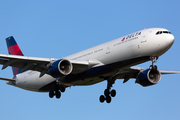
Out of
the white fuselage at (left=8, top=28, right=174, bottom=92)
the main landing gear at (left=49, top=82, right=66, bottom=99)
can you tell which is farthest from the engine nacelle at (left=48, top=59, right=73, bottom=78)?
the main landing gear at (left=49, top=82, right=66, bottom=99)

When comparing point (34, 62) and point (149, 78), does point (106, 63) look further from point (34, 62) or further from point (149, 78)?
point (34, 62)

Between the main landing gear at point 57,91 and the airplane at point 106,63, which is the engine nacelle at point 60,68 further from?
the main landing gear at point 57,91

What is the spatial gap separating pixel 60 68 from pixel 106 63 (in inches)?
162

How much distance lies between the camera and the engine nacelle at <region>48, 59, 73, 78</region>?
2862 cm

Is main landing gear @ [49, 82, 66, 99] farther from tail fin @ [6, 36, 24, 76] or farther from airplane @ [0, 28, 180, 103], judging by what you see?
tail fin @ [6, 36, 24, 76]

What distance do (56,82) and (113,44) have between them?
799 centimetres

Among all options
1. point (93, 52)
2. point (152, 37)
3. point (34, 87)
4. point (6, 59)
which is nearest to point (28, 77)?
point (34, 87)

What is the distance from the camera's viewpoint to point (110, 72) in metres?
30.0

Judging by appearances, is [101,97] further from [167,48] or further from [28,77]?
[167,48]

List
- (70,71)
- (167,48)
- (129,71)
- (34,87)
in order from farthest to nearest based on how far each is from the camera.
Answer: (34,87) < (129,71) < (70,71) < (167,48)

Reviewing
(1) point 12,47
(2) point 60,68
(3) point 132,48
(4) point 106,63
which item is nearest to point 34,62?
(2) point 60,68

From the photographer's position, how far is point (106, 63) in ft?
96.1

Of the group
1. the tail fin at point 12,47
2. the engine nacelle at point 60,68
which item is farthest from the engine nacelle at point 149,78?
the tail fin at point 12,47

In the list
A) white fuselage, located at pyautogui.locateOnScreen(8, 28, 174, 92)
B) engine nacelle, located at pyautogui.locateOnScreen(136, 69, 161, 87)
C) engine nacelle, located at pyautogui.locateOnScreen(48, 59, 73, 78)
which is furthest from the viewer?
engine nacelle, located at pyautogui.locateOnScreen(136, 69, 161, 87)
